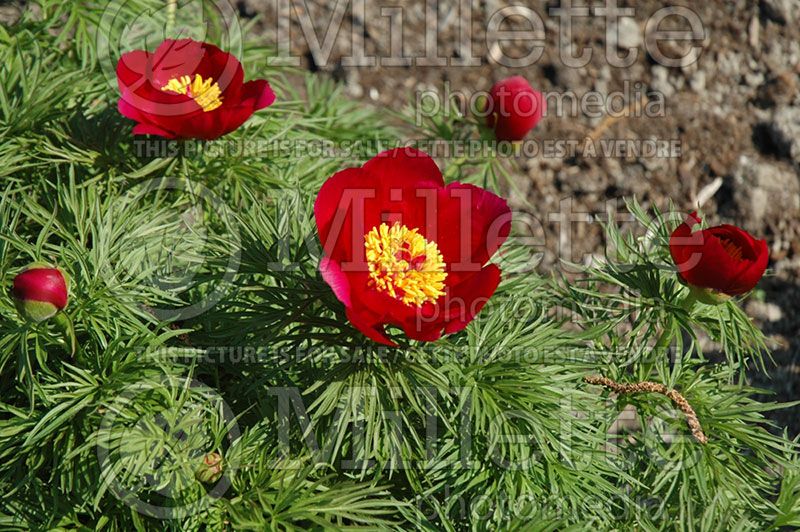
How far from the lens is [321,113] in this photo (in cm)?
205

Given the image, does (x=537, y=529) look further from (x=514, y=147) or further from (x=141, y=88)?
(x=141, y=88)

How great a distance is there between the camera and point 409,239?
3.95ft

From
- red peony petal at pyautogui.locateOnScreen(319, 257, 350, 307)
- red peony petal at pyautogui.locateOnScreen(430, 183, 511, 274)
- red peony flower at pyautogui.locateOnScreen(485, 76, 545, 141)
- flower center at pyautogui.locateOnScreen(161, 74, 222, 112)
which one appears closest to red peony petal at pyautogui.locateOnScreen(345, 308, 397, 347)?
red peony petal at pyautogui.locateOnScreen(319, 257, 350, 307)

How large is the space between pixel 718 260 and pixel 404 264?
41 cm

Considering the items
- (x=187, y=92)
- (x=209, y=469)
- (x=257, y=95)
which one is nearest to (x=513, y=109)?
(x=257, y=95)

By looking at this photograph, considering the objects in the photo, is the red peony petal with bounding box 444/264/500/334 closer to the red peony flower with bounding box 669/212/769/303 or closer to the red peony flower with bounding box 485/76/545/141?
the red peony flower with bounding box 669/212/769/303

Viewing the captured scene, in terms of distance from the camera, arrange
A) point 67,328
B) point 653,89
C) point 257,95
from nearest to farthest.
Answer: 1. point 67,328
2. point 257,95
3. point 653,89

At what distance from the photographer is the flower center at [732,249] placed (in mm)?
1244

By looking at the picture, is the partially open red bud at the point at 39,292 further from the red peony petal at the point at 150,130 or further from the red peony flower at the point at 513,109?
the red peony flower at the point at 513,109

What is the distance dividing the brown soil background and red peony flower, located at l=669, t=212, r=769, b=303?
930 mm

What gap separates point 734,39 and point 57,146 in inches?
71.1

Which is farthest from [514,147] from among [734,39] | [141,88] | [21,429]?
[734,39]

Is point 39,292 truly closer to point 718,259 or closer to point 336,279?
point 336,279

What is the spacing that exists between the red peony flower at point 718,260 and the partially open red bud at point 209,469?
2.22ft
